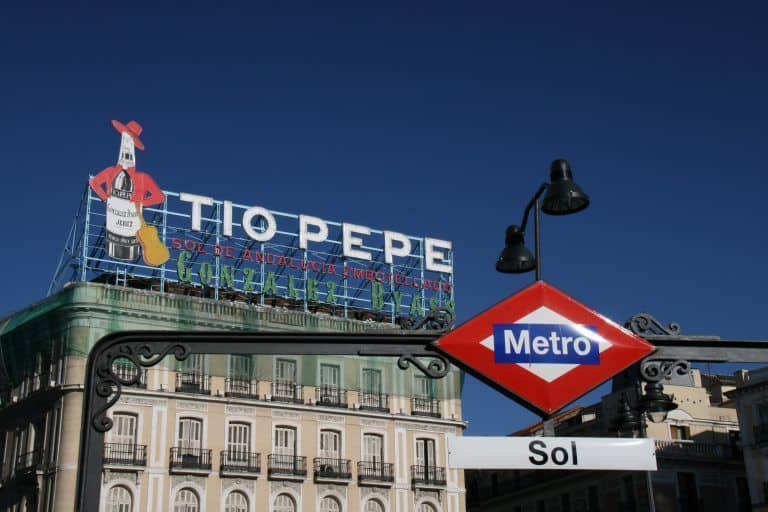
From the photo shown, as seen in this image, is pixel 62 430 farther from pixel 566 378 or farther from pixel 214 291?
pixel 566 378

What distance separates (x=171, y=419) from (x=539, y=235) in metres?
44.0

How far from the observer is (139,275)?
179 feet

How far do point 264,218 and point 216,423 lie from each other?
1116 cm

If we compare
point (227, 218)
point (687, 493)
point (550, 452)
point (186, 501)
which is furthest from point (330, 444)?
point (550, 452)

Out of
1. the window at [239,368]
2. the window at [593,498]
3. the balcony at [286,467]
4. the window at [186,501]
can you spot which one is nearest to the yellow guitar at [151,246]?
the window at [239,368]

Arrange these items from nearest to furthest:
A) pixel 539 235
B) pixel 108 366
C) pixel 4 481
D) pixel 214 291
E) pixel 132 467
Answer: pixel 108 366, pixel 539 235, pixel 132 467, pixel 4 481, pixel 214 291

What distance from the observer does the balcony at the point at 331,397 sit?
2234 inches

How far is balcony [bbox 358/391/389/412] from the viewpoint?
5794 cm

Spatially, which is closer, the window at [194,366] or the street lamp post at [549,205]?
the street lamp post at [549,205]

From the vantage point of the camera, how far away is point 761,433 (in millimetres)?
56844

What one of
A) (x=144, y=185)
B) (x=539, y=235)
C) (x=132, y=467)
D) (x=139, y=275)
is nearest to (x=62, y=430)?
(x=132, y=467)

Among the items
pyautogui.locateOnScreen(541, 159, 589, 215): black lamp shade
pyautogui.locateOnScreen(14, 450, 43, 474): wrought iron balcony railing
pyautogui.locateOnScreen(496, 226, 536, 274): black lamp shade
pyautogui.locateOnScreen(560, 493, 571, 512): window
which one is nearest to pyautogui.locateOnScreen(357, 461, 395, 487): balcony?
pyautogui.locateOnScreen(560, 493, 571, 512): window

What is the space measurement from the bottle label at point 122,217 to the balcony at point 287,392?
400 inches

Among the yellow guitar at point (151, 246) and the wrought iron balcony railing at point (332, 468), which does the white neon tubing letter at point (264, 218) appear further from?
the wrought iron balcony railing at point (332, 468)
